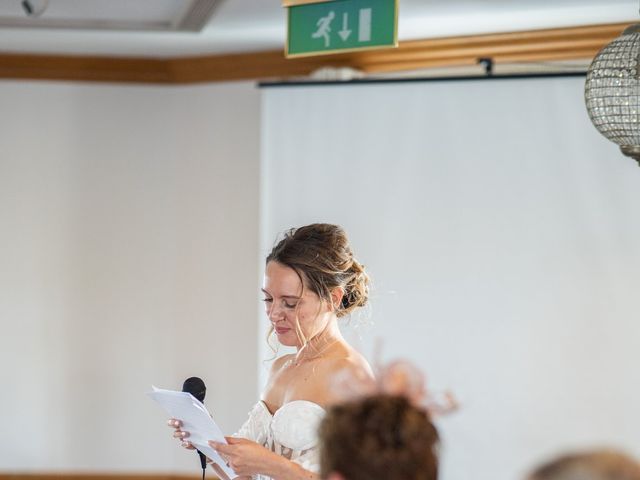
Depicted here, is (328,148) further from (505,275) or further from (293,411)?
(293,411)

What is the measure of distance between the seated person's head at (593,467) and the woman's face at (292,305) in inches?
74.5

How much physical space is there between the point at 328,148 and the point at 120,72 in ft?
4.87

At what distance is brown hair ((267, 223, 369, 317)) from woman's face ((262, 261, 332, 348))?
0.8 inches

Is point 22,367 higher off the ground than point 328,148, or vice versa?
point 328,148

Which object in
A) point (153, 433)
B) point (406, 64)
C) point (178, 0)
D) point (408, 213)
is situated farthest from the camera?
point (153, 433)

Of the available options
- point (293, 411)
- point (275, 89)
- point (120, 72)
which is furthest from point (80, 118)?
point (293, 411)

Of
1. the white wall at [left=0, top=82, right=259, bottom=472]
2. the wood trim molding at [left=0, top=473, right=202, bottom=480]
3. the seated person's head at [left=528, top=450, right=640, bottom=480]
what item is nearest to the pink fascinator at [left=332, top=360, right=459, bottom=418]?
the seated person's head at [left=528, top=450, right=640, bottom=480]

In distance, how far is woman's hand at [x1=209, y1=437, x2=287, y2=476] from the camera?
8.98 ft

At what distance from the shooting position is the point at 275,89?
17.5 ft

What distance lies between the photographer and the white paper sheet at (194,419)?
274 cm

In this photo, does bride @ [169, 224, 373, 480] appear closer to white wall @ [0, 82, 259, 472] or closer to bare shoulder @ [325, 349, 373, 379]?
bare shoulder @ [325, 349, 373, 379]

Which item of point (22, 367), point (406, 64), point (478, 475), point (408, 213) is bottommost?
point (478, 475)

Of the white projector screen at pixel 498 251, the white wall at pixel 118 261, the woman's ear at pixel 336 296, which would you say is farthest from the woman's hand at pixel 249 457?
the white wall at pixel 118 261

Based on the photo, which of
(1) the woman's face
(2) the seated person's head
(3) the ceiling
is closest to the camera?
A: (2) the seated person's head
